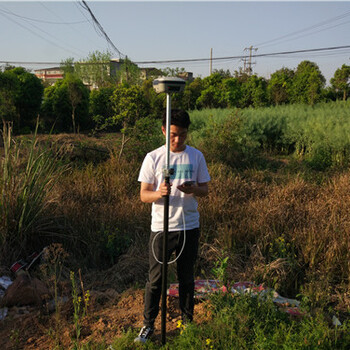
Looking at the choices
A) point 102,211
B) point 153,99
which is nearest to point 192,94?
point 153,99

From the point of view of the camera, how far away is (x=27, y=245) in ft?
14.6

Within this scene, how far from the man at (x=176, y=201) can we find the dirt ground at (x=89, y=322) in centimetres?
36

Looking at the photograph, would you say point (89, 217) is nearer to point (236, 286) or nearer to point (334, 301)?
point (236, 286)

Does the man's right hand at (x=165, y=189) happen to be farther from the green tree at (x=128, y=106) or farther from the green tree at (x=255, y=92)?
the green tree at (x=255, y=92)

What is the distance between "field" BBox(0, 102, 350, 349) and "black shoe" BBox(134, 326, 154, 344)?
0.22 ft

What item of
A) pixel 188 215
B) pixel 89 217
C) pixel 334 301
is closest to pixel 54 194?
pixel 89 217

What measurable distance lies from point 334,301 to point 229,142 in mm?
5462

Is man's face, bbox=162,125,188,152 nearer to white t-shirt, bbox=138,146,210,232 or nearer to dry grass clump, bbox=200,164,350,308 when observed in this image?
white t-shirt, bbox=138,146,210,232

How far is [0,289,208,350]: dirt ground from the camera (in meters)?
2.77

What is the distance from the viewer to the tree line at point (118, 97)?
873 cm

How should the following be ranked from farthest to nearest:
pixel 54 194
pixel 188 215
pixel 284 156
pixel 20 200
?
1. pixel 284 156
2. pixel 54 194
3. pixel 20 200
4. pixel 188 215

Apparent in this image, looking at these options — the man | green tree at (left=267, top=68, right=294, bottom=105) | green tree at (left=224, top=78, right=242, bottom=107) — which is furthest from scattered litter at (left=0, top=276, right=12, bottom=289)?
green tree at (left=267, top=68, right=294, bottom=105)

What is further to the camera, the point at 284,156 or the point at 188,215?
the point at 284,156

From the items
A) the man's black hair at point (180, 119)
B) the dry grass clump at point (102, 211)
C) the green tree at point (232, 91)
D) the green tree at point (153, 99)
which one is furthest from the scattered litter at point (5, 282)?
the green tree at point (232, 91)
